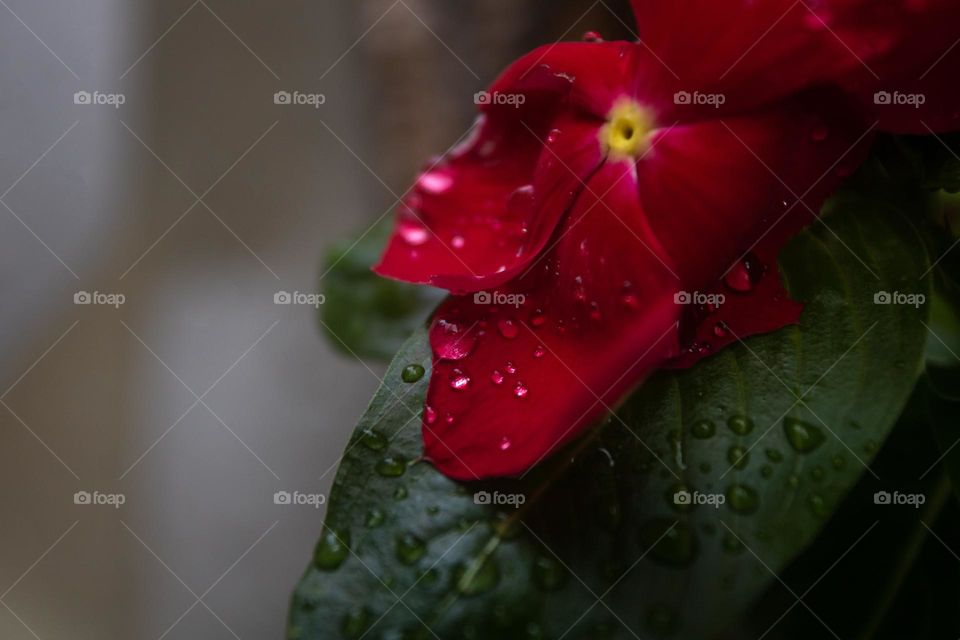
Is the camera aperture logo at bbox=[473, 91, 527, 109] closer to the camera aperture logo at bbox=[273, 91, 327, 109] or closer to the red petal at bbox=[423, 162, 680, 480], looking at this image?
the red petal at bbox=[423, 162, 680, 480]

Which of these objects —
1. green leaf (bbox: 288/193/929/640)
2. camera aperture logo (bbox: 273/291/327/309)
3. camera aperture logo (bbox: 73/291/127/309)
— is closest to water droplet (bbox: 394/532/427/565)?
green leaf (bbox: 288/193/929/640)

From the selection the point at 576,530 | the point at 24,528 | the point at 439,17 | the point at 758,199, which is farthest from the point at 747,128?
the point at 24,528

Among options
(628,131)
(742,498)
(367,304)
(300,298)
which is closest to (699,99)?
(628,131)

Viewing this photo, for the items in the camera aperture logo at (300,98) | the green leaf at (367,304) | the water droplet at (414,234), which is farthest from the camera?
the camera aperture logo at (300,98)

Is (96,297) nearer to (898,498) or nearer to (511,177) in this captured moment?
(511,177)

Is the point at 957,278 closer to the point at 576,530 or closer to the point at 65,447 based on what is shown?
the point at 576,530

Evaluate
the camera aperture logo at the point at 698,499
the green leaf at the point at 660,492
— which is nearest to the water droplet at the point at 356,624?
the green leaf at the point at 660,492

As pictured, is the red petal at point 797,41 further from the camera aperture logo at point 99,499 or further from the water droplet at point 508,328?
the camera aperture logo at point 99,499
